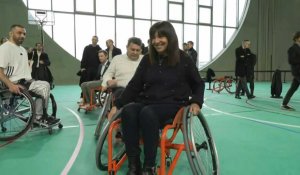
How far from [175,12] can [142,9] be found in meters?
1.48

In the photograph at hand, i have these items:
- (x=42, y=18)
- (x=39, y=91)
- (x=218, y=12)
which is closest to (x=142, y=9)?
(x=218, y=12)

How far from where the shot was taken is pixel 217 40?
42.8ft

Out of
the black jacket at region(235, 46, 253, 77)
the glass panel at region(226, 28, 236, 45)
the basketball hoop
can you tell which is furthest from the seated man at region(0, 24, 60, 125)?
the glass panel at region(226, 28, 236, 45)

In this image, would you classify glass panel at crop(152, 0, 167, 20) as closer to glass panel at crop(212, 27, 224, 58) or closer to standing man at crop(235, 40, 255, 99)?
glass panel at crop(212, 27, 224, 58)

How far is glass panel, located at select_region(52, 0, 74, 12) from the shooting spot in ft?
31.8

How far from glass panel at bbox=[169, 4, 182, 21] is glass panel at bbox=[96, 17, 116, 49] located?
263 cm

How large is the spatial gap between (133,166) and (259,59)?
13.1 metres

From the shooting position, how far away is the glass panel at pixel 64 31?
9.76 meters

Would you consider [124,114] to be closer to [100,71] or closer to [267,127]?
[267,127]

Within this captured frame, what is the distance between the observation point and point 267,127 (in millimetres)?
3207

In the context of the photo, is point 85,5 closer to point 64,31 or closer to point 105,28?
point 105,28

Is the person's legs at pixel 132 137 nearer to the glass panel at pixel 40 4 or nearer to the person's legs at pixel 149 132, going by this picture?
the person's legs at pixel 149 132

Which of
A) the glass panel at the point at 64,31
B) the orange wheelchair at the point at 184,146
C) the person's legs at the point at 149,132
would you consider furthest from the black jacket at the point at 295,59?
the glass panel at the point at 64,31

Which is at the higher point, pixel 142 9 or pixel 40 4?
pixel 142 9
